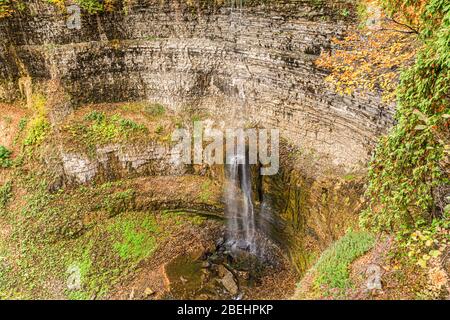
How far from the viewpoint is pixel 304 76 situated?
1176cm

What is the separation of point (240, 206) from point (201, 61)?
22.7ft

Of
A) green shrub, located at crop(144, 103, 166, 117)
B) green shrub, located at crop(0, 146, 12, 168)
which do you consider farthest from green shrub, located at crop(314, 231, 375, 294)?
green shrub, located at crop(0, 146, 12, 168)

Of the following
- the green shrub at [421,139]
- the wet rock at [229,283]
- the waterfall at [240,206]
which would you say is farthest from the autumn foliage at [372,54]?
the wet rock at [229,283]

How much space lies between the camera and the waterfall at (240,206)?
13492 mm

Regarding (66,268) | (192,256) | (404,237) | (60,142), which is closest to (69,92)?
(60,142)

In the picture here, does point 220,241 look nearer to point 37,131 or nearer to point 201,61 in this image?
point 201,61

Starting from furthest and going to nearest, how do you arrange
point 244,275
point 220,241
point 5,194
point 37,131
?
point 220,241, point 37,131, point 5,194, point 244,275

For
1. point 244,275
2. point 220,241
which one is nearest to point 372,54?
A: point 244,275

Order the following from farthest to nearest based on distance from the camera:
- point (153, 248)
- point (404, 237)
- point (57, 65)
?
point (57, 65) → point (153, 248) → point (404, 237)

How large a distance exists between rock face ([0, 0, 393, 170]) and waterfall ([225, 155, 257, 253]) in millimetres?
2307

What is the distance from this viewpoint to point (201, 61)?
14281 millimetres

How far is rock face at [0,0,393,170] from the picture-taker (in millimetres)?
11492
